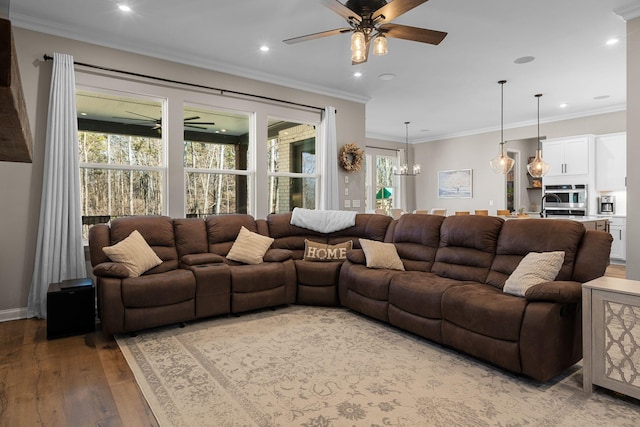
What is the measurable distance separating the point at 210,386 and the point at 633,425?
2.45m

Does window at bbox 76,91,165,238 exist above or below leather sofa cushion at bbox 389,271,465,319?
above

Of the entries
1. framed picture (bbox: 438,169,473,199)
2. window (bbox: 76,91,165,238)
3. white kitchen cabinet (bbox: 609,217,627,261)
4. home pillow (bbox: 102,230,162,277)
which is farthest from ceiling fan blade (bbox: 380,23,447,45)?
framed picture (bbox: 438,169,473,199)

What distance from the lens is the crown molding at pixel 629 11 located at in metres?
3.55

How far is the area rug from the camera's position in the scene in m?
2.13

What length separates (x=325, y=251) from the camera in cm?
455

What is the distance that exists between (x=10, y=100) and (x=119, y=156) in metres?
4.60

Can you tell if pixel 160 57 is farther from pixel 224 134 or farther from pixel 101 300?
pixel 101 300

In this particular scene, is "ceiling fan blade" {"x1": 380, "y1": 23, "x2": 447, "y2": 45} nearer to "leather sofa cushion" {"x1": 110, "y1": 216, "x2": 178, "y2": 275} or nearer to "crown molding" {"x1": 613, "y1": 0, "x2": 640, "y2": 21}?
"crown molding" {"x1": 613, "y1": 0, "x2": 640, "y2": 21}

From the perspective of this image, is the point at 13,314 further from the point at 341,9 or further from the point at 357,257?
the point at 341,9

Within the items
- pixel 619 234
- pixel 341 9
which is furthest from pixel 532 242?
pixel 619 234

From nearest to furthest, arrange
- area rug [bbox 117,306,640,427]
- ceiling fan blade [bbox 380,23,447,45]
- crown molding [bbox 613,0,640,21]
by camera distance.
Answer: area rug [bbox 117,306,640,427]
ceiling fan blade [bbox 380,23,447,45]
crown molding [bbox 613,0,640,21]

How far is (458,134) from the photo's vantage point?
9.69m

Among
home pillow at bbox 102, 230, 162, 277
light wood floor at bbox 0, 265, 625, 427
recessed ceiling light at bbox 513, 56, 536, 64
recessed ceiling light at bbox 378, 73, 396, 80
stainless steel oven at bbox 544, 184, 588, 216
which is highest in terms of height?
recessed ceiling light at bbox 378, 73, 396, 80

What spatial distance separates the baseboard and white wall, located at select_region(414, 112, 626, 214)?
882 centimetres
